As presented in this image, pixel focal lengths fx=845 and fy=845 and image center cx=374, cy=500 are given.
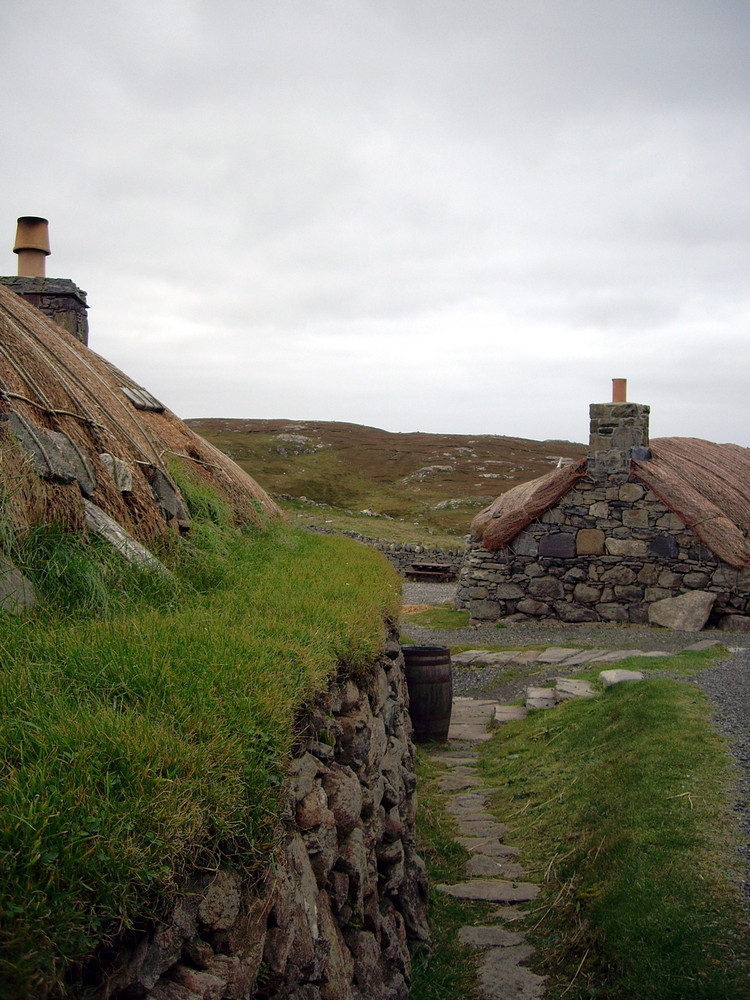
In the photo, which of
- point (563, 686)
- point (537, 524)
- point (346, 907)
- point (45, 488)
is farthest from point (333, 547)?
point (537, 524)

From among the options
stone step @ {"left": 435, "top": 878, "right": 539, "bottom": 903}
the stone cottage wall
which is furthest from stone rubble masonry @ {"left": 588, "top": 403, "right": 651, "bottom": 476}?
stone step @ {"left": 435, "top": 878, "right": 539, "bottom": 903}

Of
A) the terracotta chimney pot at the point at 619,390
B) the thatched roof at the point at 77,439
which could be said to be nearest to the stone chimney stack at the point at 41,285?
the thatched roof at the point at 77,439

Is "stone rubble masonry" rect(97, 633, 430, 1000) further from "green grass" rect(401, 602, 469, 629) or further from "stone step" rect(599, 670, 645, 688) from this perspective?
"green grass" rect(401, 602, 469, 629)

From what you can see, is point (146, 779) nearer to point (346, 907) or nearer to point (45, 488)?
point (346, 907)

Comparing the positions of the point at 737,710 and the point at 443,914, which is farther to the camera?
the point at 737,710

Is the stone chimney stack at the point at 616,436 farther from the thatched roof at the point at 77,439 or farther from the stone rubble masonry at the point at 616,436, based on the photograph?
the thatched roof at the point at 77,439

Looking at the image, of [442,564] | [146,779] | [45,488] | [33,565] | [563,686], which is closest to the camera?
[146,779]

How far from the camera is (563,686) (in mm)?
11273

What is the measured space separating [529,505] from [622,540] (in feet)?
6.39

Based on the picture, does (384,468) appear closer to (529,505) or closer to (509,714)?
(529,505)

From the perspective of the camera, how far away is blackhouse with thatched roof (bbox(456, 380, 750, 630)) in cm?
1608

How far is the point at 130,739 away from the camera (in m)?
2.62

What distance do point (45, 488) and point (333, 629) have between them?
2.00m

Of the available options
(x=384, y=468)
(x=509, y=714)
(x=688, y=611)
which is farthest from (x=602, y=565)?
(x=384, y=468)
